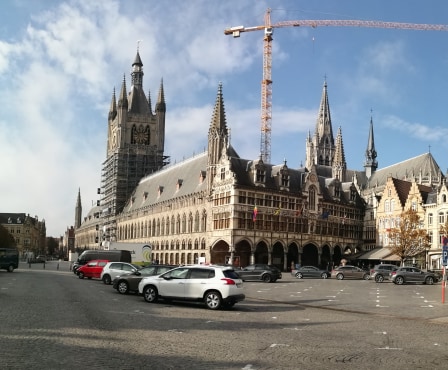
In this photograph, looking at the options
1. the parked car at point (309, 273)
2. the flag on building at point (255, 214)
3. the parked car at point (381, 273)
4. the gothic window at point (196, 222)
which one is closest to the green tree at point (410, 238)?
the parked car at point (309, 273)

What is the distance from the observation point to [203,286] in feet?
68.2

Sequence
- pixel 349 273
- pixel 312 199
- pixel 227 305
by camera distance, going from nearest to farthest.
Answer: pixel 227 305 < pixel 349 273 < pixel 312 199

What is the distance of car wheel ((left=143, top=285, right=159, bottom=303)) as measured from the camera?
22094 millimetres

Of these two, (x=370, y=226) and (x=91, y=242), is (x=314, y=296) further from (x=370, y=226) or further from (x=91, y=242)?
(x=91, y=242)

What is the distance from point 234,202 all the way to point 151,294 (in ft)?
146

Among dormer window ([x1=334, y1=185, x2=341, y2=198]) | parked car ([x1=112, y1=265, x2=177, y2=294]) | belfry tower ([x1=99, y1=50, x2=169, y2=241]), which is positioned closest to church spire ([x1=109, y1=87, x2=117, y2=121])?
belfry tower ([x1=99, y1=50, x2=169, y2=241])

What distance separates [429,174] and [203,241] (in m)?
41.2

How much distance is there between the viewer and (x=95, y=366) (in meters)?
9.66

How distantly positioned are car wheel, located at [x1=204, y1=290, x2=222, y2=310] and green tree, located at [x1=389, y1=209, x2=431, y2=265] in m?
49.5

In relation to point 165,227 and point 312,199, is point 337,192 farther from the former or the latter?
point 165,227

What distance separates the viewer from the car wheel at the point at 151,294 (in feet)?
72.5

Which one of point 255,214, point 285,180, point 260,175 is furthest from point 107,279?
point 285,180

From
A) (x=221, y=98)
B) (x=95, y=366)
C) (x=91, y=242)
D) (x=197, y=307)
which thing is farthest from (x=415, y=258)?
(x=91, y=242)

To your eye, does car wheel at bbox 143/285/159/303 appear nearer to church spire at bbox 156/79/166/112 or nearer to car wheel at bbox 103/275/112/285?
car wheel at bbox 103/275/112/285
